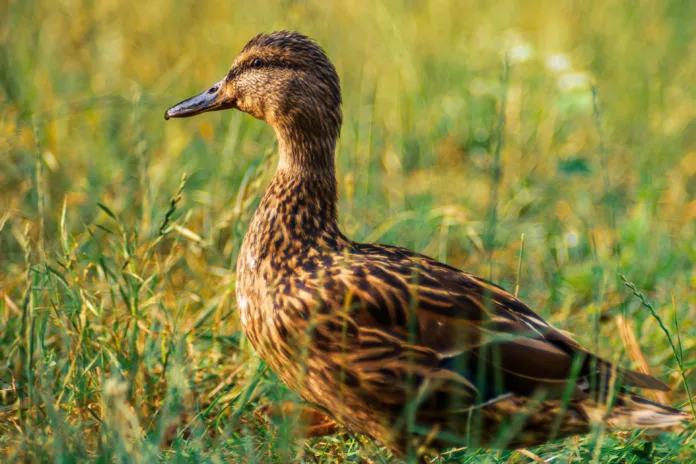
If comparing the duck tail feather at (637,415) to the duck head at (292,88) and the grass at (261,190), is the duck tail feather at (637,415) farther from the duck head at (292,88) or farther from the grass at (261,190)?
the duck head at (292,88)

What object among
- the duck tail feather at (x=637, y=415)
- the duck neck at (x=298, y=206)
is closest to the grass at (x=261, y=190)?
the duck tail feather at (x=637, y=415)

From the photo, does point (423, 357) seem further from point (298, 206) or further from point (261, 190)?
point (261, 190)

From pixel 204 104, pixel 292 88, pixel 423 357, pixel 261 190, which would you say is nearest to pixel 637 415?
pixel 423 357

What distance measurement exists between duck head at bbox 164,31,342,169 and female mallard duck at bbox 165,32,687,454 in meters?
0.58

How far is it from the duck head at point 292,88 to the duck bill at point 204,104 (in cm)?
1

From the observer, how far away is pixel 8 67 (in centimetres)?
507

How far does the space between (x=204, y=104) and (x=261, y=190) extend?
116cm

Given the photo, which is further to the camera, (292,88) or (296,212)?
(292,88)

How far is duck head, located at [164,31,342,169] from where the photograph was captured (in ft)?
11.2

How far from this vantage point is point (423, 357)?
2834mm

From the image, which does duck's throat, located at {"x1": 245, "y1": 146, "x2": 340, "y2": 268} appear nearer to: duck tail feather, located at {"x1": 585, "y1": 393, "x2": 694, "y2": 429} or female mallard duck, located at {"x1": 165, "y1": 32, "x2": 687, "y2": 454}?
female mallard duck, located at {"x1": 165, "y1": 32, "x2": 687, "y2": 454}

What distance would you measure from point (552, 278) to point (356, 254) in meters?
1.67

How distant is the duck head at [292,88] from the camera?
11.2ft

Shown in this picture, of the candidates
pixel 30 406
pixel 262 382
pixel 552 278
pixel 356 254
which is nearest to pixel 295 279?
pixel 356 254
